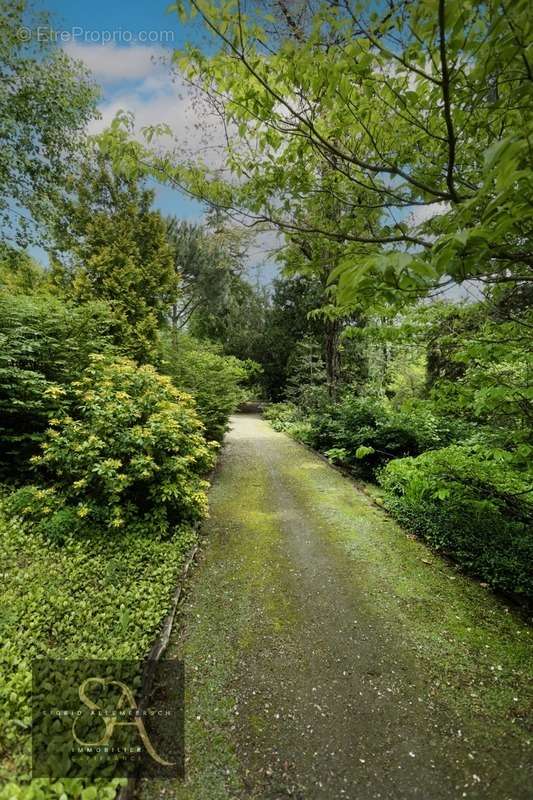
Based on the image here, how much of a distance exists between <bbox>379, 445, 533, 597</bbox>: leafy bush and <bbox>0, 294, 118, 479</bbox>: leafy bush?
489 centimetres

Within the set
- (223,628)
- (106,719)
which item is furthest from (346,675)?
(106,719)

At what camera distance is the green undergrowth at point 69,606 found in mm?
1673

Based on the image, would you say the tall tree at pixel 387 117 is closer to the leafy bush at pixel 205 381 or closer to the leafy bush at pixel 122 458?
the leafy bush at pixel 122 458

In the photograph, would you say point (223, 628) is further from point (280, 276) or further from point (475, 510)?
point (280, 276)

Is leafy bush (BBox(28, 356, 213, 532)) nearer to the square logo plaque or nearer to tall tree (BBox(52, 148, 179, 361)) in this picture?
the square logo plaque

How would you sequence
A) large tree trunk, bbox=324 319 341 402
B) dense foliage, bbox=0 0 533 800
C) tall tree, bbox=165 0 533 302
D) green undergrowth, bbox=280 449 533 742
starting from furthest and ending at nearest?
large tree trunk, bbox=324 319 341 402 → green undergrowth, bbox=280 449 533 742 → dense foliage, bbox=0 0 533 800 → tall tree, bbox=165 0 533 302

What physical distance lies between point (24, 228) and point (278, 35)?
7.84m

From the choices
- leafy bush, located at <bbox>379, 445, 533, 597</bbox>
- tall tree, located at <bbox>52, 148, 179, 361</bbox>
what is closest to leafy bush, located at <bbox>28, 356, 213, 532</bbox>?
leafy bush, located at <bbox>379, 445, 533, 597</bbox>

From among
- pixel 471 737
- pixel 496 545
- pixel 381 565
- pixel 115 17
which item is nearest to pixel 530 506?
pixel 496 545

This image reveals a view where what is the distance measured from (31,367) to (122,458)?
6.66 feet

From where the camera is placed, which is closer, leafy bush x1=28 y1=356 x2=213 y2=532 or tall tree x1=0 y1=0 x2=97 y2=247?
leafy bush x1=28 y1=356 x2=213 y2=532

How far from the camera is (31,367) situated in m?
4.59

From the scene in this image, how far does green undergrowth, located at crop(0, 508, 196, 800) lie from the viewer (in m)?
1.67

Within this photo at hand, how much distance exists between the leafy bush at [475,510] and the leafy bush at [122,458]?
9.73 feet
